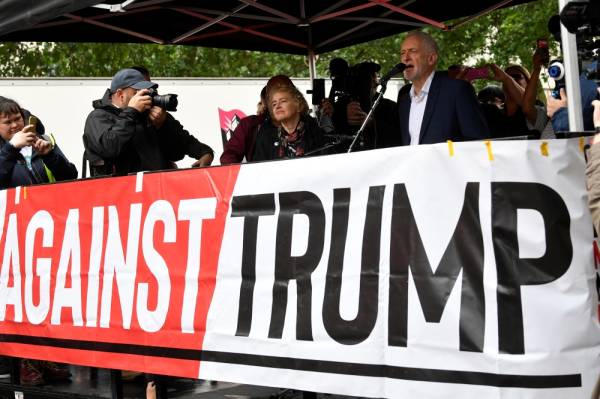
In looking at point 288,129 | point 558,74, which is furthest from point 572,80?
point 288,129

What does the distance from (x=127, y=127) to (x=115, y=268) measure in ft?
3.05

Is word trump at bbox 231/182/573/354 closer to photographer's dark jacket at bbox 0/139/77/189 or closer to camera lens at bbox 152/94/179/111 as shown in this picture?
camera lens at bbox 152/94/179/111

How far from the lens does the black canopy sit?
8273 millimetres

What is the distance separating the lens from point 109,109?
6.18 metres

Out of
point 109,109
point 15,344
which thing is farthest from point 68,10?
point 15,344

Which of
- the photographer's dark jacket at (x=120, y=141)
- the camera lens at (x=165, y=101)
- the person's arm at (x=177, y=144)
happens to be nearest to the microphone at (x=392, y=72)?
the camera lens at (x=165, y=101)

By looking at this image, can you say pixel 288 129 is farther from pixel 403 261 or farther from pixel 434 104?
pixel 403 261

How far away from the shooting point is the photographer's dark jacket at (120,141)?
5906mm

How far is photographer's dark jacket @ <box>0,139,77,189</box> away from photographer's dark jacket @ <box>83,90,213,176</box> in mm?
680

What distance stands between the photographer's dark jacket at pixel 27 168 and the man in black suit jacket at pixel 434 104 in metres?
2.86

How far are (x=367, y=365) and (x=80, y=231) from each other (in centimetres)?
233

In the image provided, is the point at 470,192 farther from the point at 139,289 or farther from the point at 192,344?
the point at 139,289

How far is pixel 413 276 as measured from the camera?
4062 millimetres

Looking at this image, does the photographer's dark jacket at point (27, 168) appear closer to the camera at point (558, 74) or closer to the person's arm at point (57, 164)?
the person's arm at point (57, 164)
